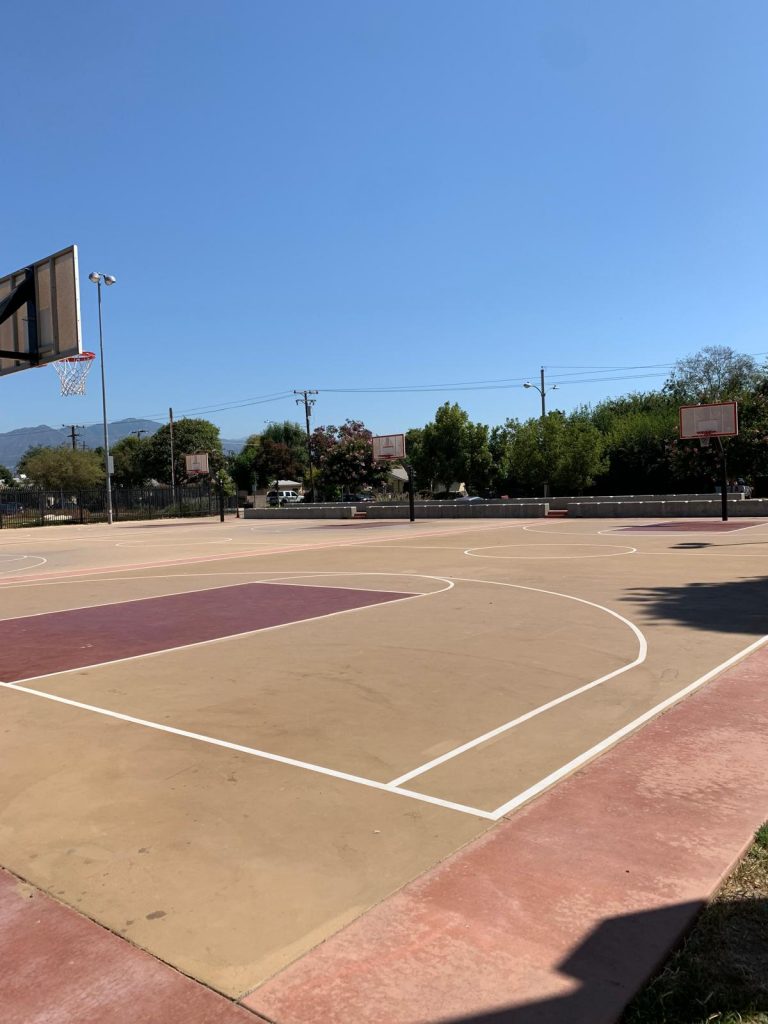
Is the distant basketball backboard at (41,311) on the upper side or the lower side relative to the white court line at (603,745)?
upper

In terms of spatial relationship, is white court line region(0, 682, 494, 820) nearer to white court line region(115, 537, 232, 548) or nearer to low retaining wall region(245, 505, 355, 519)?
white court line region(115, 537, 232, 548)

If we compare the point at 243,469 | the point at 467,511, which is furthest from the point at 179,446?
the point at 467,511

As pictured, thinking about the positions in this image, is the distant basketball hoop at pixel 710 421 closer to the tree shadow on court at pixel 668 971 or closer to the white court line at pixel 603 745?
the white court line at pixel 603 745

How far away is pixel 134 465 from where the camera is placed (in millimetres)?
105875

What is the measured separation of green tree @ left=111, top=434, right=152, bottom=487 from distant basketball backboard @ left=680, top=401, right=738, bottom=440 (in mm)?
80529

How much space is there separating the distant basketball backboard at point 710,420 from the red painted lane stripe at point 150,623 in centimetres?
2854

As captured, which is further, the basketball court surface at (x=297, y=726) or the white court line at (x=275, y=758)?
the white court line at (x=275, y=758)

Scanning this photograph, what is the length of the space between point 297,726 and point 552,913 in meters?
3.21

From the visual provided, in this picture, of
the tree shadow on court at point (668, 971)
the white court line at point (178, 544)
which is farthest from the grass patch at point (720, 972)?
the white court line at point (178, 544)

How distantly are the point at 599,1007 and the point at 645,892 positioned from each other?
0.89m

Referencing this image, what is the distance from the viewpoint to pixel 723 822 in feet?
14.1

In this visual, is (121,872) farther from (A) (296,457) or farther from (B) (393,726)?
(A) (296,457)

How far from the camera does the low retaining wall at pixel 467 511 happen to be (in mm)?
42875

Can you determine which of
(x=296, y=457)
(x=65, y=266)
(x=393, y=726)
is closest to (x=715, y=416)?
(x=65, y=266)
